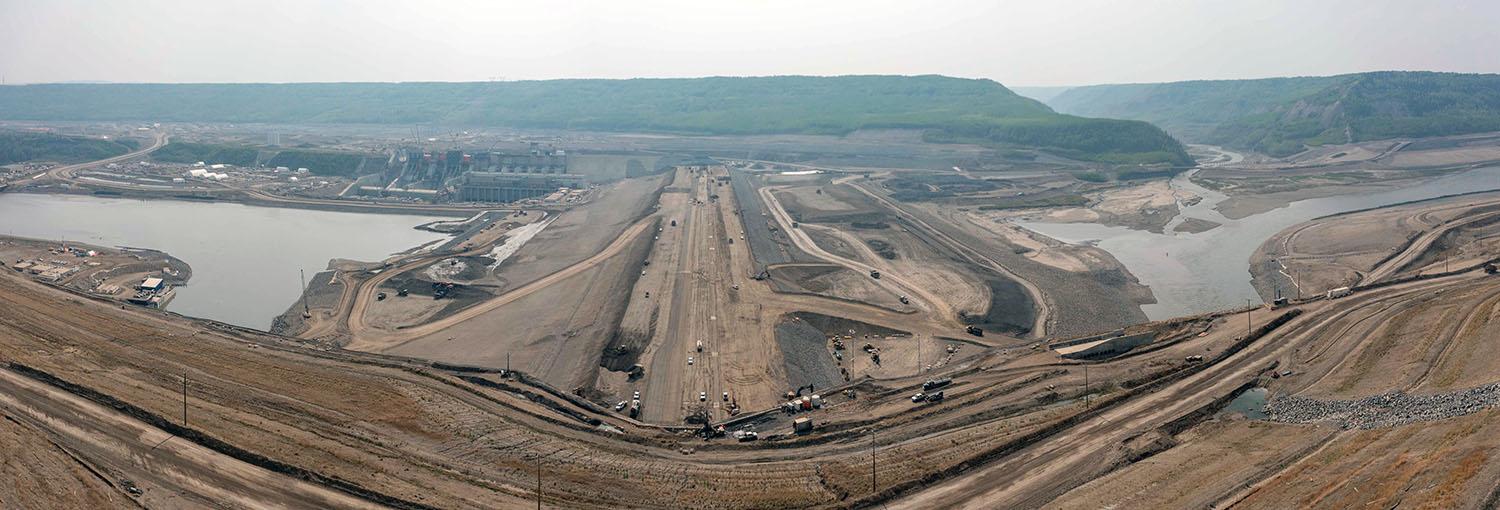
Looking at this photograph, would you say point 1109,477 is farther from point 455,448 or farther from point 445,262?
point 445,262

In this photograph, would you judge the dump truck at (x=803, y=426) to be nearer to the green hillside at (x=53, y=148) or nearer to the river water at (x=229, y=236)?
the river water at (x=229, y=236)

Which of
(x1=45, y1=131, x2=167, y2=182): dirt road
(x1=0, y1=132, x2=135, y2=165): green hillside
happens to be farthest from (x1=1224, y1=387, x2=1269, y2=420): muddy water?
(x1=0, y1=132, x2=135, y2=165): green hillside

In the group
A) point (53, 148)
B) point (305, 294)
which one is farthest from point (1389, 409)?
point (53, 148)

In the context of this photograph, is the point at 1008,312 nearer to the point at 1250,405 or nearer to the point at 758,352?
the point at 758,352

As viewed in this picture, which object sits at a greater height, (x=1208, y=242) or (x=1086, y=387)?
(x=1208, y=242)

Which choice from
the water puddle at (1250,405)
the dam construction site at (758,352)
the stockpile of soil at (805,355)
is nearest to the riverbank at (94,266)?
the dam construction site at (758,352)

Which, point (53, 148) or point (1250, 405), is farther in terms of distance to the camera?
point (53, 148)
